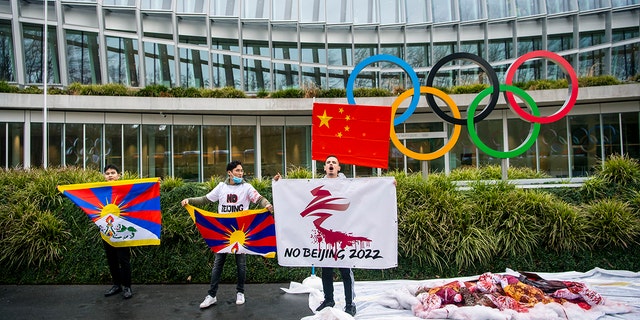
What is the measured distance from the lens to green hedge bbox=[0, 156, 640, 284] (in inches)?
302

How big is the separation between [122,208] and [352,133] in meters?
4.04

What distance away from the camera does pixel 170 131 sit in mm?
21844

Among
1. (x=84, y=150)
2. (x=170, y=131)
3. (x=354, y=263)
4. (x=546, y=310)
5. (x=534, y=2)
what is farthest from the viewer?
(x=534, y=2)

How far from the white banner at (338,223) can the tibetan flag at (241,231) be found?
1.03ft

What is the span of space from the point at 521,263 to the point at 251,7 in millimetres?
21175

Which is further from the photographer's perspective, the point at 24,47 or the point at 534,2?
the point at 534,2

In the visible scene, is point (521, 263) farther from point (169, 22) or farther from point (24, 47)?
point (24, 47)

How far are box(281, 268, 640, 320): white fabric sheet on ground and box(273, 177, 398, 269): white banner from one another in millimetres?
538

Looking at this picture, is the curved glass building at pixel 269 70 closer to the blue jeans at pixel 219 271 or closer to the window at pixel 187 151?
the window at pixel 187 151

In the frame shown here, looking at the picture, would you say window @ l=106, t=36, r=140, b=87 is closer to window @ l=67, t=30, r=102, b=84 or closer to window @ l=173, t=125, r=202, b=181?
window @ l=67, t=30, r=102, b=84

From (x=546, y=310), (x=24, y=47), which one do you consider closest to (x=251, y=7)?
(x=24, y=47)

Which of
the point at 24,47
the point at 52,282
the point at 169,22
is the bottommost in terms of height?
the point at 52,282

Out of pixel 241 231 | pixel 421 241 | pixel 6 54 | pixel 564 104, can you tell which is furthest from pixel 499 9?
pixel 6 54

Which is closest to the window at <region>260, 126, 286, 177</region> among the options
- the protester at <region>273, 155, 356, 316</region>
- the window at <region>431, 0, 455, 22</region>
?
the window at <region>431, 0, 455, 22</region>
